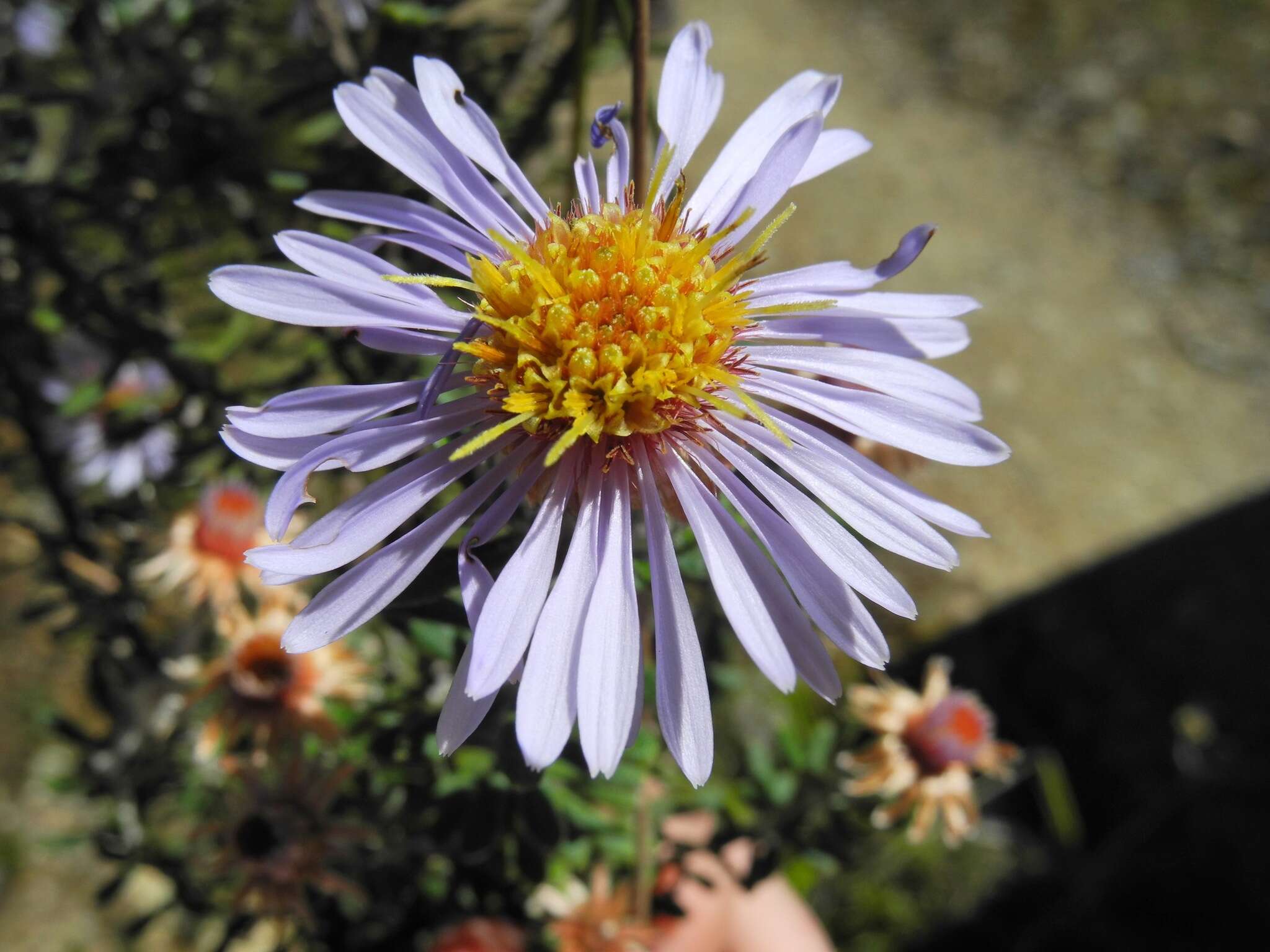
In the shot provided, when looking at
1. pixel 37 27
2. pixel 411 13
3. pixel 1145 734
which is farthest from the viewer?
pixel 1145 734

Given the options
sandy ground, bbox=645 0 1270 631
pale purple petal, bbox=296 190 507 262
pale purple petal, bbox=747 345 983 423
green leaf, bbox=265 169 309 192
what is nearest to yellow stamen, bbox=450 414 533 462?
pale purple petal, bbox=296 190 507 262

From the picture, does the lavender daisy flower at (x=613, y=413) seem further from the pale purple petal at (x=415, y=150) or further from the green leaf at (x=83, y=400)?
the green leaf at (x=83, y=400)

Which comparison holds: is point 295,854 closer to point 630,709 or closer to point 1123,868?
point 630,709

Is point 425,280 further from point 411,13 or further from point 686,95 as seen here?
point 411,13

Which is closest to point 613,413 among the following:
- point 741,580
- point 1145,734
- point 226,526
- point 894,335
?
point 741,580

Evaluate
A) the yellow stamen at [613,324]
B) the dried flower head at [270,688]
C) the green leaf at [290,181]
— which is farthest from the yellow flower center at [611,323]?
the dried flower head at [270,688]

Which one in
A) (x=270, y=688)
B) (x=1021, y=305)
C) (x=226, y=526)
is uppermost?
(x=1021, y=305)

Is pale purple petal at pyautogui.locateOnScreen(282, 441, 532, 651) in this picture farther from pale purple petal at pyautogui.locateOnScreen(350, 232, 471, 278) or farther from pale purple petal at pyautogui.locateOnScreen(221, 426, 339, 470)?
pale purple petal at pyautogui.locateOnScreen(350, 232, 471, 278)

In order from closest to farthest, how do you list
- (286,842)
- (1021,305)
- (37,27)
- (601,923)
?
(286,842) < (601,923) < (37,27) < (1021,305)
